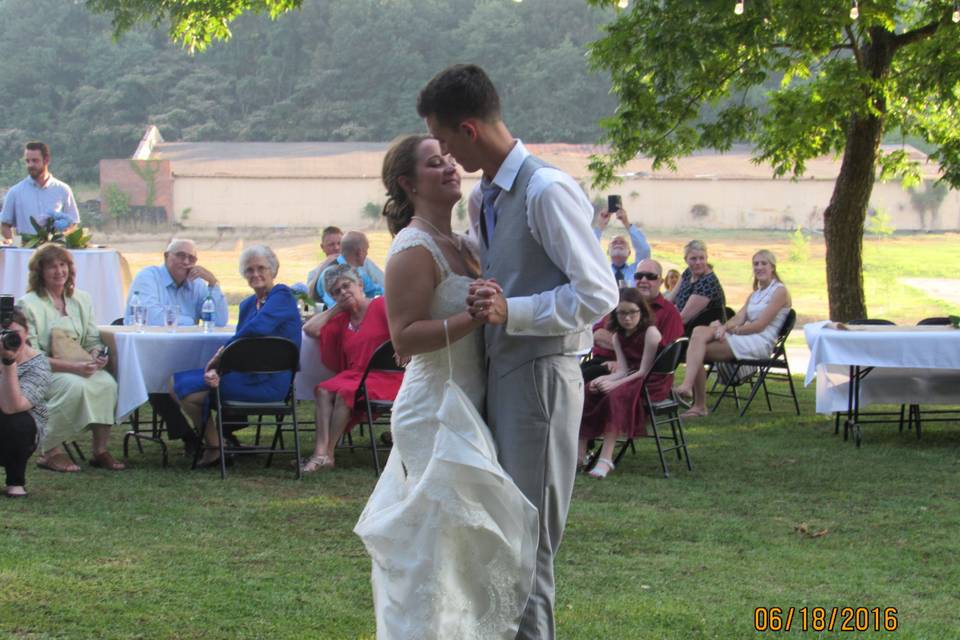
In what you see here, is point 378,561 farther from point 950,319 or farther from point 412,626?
point 950,319

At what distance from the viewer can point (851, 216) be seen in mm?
13352

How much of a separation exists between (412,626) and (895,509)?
4326 millimetres

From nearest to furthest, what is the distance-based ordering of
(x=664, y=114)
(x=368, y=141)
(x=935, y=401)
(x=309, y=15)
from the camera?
1. (x=935, y=401)
2. (x=664, y=114)
3. (x=368, y=141)
4. (x=309, y=15)

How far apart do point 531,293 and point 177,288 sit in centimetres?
619

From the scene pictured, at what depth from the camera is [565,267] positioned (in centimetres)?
291

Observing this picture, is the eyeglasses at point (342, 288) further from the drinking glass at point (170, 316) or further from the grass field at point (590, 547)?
the drinking glass at point (170, 316)

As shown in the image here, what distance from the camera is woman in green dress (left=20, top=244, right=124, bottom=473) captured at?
7480 mm

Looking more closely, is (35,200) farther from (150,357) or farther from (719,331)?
(719,331)

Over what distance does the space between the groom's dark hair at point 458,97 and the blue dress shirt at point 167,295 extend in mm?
5953

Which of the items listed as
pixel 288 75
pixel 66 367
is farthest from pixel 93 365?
pixel 288 75

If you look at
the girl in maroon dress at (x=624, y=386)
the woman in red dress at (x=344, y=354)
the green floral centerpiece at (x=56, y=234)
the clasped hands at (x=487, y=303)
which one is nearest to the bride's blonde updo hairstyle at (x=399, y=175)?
the clasped hands at (x=487, y=303)

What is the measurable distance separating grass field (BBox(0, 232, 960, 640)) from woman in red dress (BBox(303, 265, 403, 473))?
29 centimetres

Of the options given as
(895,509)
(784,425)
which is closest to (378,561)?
(895,509)

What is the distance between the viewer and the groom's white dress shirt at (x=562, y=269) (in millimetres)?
2887
